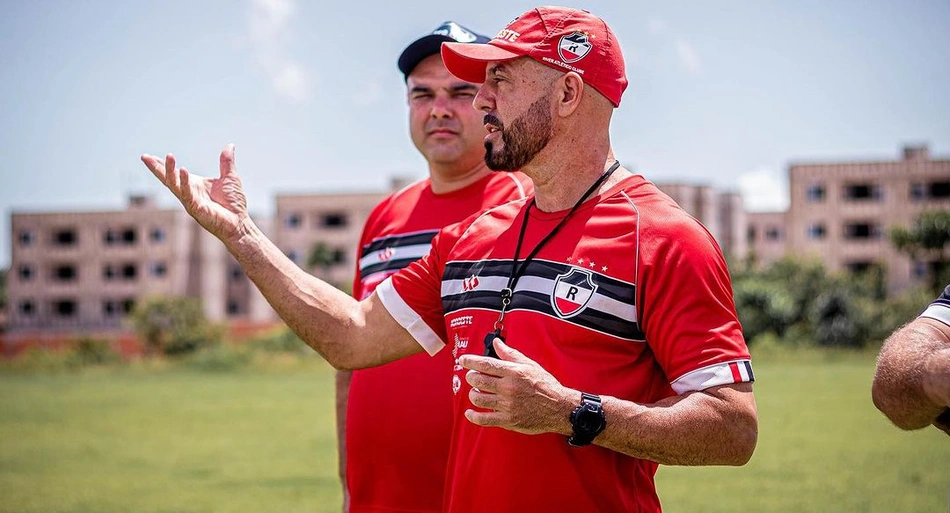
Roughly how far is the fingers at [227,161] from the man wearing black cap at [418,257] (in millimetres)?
1080

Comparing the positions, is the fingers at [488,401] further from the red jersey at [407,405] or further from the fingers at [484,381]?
the red jersey at [407,405]

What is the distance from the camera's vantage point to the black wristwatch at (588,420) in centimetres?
279

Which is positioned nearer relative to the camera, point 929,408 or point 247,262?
point 929,408

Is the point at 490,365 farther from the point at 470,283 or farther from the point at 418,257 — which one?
the point at 418,257

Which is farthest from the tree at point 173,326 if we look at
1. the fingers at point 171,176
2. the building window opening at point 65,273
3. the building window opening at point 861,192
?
the fingers at point 171,176

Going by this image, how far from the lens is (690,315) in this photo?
284cm

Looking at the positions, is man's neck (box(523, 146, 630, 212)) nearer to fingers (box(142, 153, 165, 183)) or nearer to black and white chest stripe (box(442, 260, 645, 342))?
black and white chest stripe (box(442, 260, 645, 342))

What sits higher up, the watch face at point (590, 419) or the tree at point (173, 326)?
the watch face at point (590, 419)

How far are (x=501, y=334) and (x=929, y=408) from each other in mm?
1152

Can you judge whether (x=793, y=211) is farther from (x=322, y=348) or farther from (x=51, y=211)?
(x=322, y=348)

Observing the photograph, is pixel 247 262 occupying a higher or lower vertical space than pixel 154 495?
higher

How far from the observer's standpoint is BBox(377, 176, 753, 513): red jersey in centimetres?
285

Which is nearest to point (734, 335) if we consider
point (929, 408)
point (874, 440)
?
point (929, 408)

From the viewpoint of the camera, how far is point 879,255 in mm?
77375
